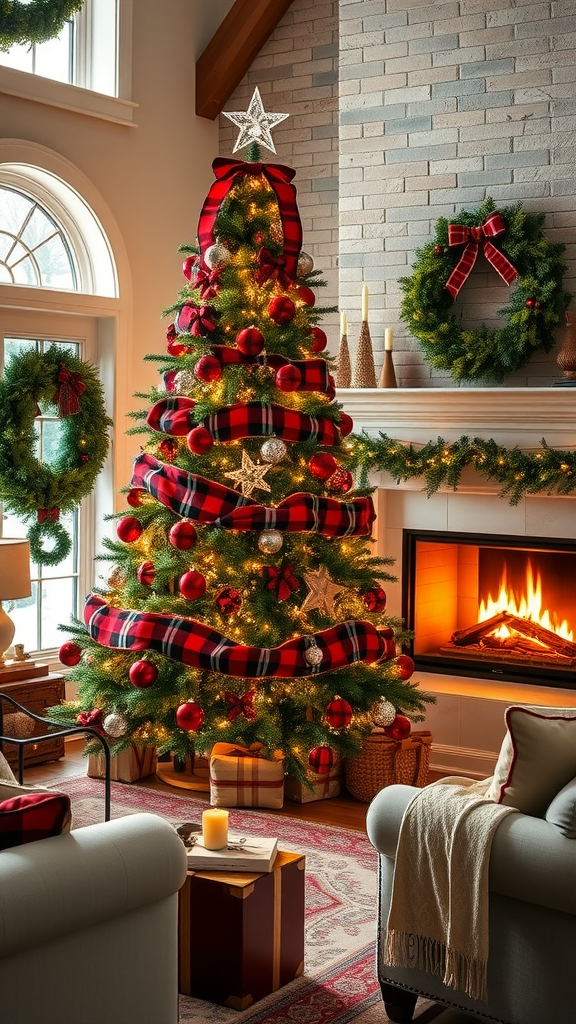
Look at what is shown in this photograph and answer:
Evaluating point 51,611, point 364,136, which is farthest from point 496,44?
point 51,611

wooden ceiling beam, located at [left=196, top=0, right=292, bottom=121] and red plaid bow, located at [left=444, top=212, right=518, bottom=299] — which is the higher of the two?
wooden ceiling beam, located at [left=196, top=0, right=292, bottom=121]

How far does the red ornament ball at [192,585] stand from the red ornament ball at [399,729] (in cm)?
94

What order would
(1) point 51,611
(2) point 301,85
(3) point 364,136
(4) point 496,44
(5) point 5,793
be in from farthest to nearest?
(2) point 301,85
(1) point 51,611
(3) point 364,136
(4) point 496,44
(5) point 5,793

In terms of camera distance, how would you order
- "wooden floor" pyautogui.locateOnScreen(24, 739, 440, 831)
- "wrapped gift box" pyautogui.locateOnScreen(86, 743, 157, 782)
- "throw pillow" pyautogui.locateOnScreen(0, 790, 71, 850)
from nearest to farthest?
"throw pillow" pyautogui.locateOnScreen(0, 790, 71, 850) < "wooden floor" pyautogui.locateOnScreen(24, 739, 440, 831) < "wrapped gift box" pyautogui.locateOnScreen(86, 743, 157, 782)

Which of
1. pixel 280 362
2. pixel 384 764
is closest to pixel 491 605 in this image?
pixel 384 764

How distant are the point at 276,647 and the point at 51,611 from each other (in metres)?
2.17

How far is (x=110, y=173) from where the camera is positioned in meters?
6.03

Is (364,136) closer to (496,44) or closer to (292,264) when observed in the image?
(496,44)

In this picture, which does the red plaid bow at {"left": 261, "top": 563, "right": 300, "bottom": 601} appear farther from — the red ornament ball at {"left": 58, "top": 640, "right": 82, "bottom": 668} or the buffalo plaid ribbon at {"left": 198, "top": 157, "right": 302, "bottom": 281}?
the buffalo plaid ribbon at {"left": 198, "top": 157, "right": 302, "bottom": 281}

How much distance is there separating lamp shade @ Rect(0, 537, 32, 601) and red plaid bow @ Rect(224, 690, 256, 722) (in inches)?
48.1

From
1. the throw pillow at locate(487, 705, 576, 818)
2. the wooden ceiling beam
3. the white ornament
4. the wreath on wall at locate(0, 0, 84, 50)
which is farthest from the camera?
the wooden ceiling beam

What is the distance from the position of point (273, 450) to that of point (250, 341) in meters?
0.40

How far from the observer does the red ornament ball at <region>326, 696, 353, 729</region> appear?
420 cm

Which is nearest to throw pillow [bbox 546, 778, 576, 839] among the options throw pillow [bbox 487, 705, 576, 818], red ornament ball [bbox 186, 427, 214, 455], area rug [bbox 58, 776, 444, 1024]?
throw pillow [bbox 487, 705, 576, 818]
